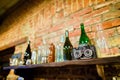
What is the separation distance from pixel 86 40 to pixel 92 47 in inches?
5.7

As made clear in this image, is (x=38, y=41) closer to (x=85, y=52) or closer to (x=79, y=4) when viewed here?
(x=79, y=4)

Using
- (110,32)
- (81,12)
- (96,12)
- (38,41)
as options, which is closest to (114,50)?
(110,32)

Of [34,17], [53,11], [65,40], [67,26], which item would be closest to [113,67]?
[65,40]

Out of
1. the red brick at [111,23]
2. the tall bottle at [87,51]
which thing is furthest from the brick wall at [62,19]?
the tall bottle at [87,51]

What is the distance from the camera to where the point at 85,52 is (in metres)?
1.20

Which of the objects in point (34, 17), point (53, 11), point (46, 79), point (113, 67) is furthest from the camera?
point (34, 17)

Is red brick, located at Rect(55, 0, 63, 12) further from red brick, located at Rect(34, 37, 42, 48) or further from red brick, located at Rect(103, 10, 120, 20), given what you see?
red brick, located at Rect(103, 10, 120, 20)

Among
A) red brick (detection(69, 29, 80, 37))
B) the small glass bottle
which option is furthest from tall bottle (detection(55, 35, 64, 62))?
red brick (detection(69, 29, 80, 37))

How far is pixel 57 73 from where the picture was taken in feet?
5.27

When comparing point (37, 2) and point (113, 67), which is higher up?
point (37, 2)

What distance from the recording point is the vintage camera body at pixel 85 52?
1.18 m

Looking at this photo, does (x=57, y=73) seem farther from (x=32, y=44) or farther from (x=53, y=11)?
(x=53, y=11)

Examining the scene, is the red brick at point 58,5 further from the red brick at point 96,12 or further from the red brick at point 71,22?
the red brick at point 96,12

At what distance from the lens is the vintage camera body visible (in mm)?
1179
